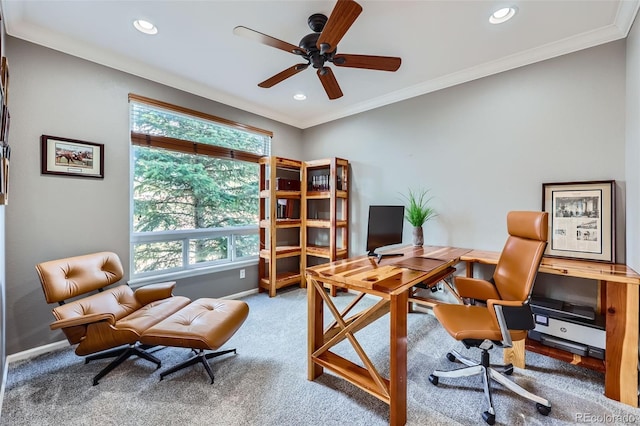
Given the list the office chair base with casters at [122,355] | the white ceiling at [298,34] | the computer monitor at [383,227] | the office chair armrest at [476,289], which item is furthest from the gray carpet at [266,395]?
the white ceiling at [298,34]

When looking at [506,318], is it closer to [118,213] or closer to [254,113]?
[118,213]

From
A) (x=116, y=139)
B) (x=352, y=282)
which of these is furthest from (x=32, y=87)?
(x=352, y=282)

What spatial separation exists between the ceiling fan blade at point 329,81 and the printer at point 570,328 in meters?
2.46

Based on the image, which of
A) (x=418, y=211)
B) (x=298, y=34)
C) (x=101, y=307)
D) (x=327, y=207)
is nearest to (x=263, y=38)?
(x=298, y=34)

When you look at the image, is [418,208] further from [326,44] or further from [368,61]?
[326,44]

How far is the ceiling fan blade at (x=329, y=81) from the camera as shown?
84.0 inches

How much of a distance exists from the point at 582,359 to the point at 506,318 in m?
0.97

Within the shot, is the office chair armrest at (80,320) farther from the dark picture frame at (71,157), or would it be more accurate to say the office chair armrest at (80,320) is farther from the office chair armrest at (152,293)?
the dark picture frame at (71,157)

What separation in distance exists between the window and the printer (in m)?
3.26

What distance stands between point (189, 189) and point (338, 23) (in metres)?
2.45

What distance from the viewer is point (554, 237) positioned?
2373mm

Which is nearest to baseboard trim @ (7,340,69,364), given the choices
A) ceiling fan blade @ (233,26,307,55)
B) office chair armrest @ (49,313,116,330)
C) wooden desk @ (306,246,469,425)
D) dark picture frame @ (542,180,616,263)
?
office chair armrest @ (49,313,116,330)

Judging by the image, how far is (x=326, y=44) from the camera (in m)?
1.83

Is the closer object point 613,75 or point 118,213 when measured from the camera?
point 613,75
